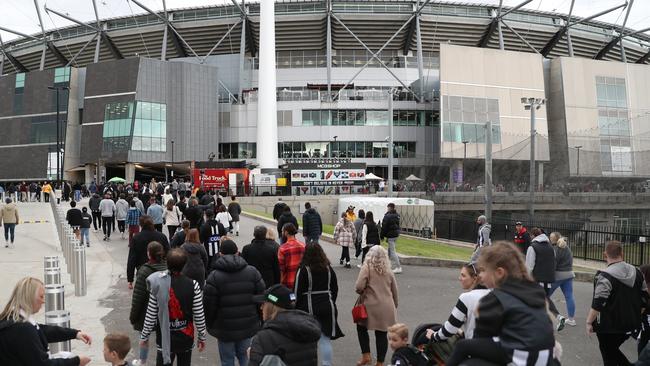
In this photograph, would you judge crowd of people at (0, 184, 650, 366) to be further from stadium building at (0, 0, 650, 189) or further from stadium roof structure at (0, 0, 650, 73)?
stadium roof structure at (0, 0, 650, 73)

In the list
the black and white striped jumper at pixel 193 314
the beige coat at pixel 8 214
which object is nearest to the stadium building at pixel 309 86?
the beige coat at pixel 8 214

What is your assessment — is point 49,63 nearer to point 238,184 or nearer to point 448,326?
point 238,184

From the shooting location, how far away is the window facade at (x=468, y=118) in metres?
54.2

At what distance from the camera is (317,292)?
18.9ft

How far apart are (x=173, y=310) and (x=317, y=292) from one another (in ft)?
5.12

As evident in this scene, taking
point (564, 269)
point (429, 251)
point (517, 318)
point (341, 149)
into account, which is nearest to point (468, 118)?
point (341, 149)

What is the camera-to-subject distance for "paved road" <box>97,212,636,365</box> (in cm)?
700

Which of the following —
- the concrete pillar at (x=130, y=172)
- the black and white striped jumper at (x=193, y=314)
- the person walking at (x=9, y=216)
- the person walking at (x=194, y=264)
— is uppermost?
the concrete pillar at (x=130, y=172)

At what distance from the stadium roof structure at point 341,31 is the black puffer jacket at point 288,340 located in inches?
2331

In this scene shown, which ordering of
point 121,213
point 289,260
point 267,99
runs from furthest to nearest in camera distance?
point 267,99 < point 121,213 < point 289,260

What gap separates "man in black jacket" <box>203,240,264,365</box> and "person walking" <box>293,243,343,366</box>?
57 centimetres

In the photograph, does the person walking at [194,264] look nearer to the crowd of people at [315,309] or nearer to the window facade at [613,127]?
the crowd of people at [315,309]

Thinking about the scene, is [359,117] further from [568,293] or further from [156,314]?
[156,314]

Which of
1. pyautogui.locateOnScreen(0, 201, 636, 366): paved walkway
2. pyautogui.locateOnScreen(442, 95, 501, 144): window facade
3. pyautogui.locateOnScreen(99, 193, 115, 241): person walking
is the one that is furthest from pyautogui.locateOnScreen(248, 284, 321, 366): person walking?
pyautogui.locateOnScreen(442, 95, 501, 144): window facade
